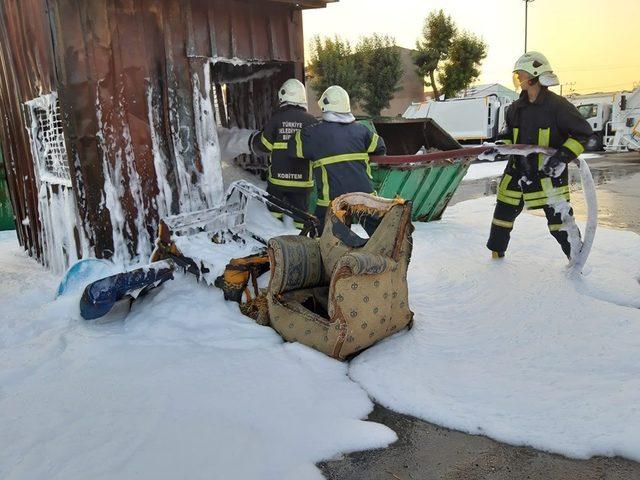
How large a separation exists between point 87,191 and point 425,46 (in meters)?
28.4

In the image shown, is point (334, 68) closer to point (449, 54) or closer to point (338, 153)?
point (449, 54)

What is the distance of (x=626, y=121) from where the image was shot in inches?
699

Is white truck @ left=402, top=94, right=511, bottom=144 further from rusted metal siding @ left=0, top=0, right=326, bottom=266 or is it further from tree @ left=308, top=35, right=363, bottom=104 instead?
rusted metal siding @ left=0, top=0, right=326, bottom=266

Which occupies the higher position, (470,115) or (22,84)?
(22,84)

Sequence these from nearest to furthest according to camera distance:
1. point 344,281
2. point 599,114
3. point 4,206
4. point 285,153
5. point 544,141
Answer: point 344,281 → point 544,141 → point 285,153 → point 4,206 → point 599,114

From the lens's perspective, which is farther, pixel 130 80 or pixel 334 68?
pixel 334 68

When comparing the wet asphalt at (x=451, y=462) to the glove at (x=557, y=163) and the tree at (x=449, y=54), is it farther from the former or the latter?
the tree at (x=449, y=54)

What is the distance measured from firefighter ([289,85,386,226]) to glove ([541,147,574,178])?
1.44 metres

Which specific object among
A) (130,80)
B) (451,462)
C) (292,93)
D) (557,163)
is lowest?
(451,462)

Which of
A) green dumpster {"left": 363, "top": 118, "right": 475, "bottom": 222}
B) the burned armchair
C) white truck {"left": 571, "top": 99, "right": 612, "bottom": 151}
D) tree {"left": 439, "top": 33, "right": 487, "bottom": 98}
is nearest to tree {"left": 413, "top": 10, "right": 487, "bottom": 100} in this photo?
tree {"left": 439, "top": 33, "right": 487, "bottom": 98}

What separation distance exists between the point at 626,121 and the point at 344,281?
18.6 metres

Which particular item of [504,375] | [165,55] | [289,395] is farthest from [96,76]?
[504,375]

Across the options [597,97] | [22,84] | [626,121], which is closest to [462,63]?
[597,97]

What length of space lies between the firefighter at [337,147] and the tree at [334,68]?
2239 centimetres
